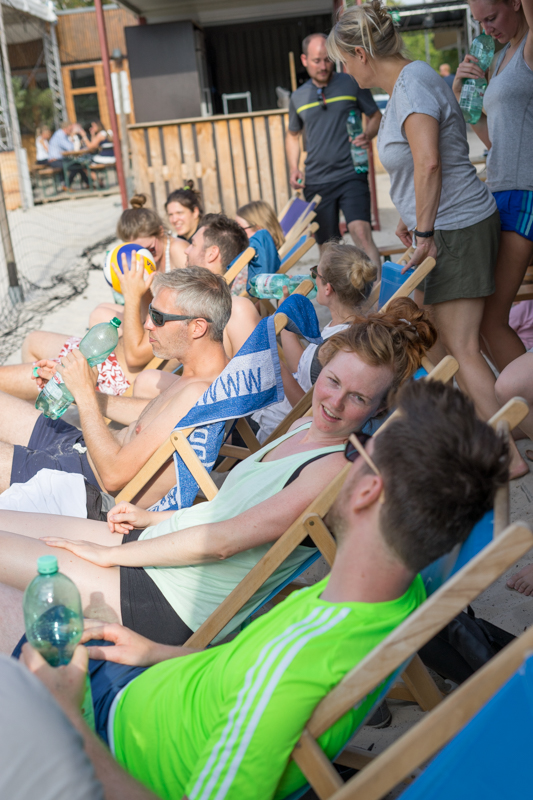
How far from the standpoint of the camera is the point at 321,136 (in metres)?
6.13

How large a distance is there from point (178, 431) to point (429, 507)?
1487 millimetres

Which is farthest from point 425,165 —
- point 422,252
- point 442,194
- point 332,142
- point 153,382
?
point 332,142

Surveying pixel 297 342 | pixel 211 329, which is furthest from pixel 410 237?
pixel 211 329

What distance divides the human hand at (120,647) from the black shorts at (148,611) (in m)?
0.38

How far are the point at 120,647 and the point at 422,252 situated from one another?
82.2 inches

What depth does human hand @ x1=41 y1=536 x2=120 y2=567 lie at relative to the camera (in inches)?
79.1

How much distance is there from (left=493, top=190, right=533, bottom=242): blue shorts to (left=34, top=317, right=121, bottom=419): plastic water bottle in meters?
1.78

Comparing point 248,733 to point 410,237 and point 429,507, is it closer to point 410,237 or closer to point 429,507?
point 429,507

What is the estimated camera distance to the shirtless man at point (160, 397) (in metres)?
2.64

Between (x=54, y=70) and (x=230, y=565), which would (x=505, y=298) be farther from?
(x=54, y=70)

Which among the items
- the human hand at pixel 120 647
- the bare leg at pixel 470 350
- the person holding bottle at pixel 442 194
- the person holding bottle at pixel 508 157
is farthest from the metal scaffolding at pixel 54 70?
the human hand at pixel 120 647

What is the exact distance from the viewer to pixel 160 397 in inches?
114

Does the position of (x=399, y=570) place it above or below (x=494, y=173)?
below

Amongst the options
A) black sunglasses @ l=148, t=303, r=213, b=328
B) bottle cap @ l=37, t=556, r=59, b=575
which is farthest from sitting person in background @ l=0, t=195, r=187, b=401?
bottle cap @ l=37, t=556, r=59, b=575
